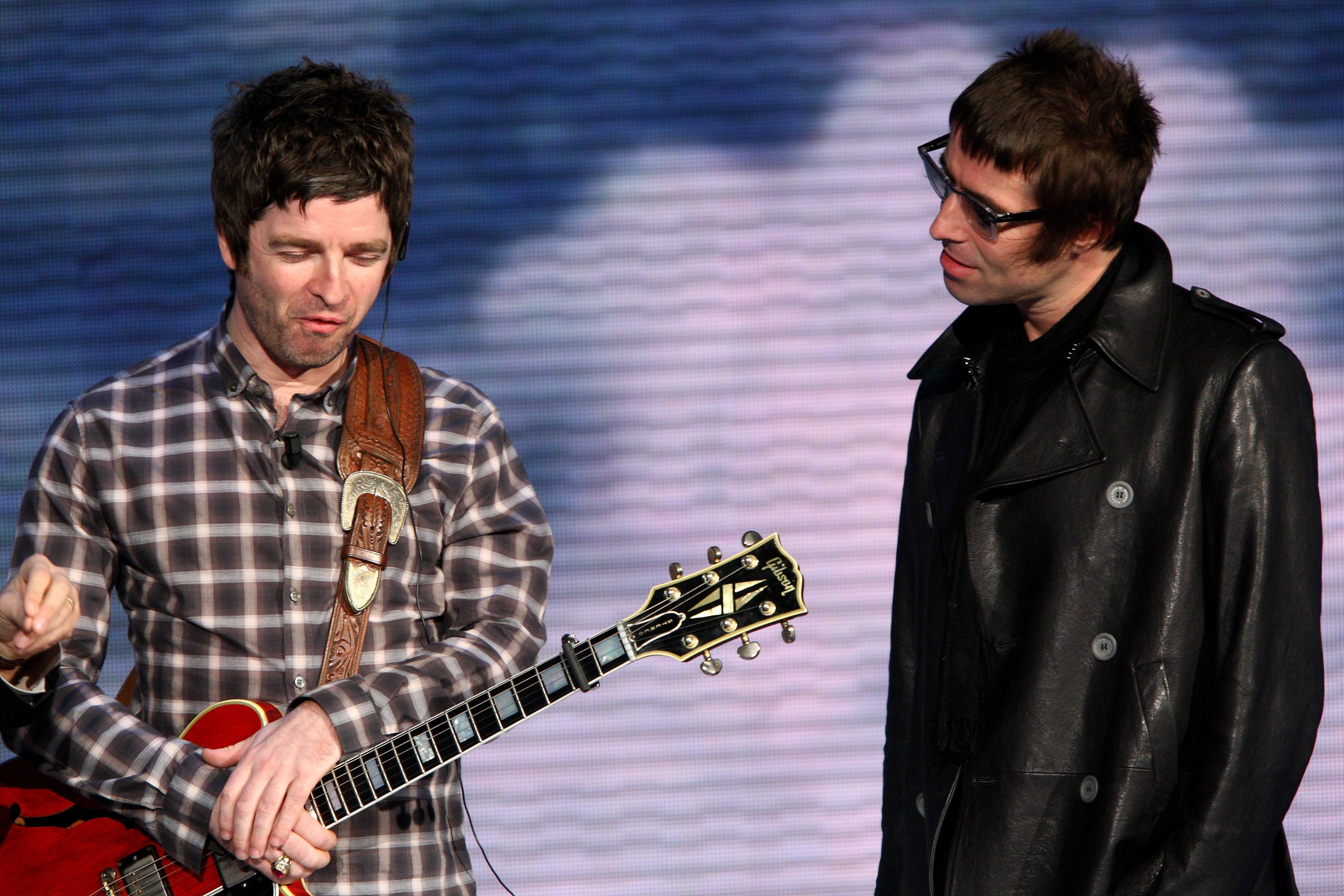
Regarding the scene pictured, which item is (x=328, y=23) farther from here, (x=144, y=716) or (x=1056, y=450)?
(x=1056, y=450)

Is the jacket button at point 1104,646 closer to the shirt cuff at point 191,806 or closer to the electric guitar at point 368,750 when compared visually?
the electric guitar at point 368,750

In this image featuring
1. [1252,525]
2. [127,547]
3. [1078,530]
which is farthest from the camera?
[127,547]

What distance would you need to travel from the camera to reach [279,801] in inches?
78.2

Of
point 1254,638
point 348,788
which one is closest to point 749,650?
point 348,788

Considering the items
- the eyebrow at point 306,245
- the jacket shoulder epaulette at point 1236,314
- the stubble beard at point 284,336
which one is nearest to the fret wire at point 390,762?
the stubble beard at point 284,336

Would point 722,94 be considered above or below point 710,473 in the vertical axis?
above

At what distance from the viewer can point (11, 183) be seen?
13.0 ft

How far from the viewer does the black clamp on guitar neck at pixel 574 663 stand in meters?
2.25

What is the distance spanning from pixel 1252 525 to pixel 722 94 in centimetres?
258

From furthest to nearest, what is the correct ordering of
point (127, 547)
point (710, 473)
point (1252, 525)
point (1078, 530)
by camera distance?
1. point (710, 473)
2. point (127, 547)
3. point (1078, 530)
4. point (1252, 525)

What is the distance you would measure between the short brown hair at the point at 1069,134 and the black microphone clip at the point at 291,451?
121cm

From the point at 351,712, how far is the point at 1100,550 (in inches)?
46.1

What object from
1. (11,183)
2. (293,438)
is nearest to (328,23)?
(11,183)

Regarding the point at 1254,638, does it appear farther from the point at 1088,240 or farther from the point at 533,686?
the point at 533,686
